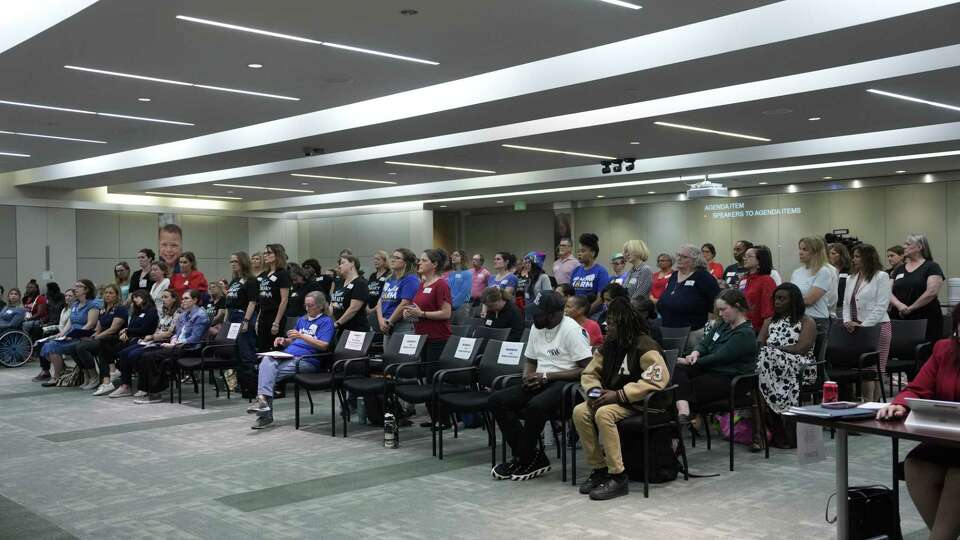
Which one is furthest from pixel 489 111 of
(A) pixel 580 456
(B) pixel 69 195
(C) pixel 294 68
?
(B) pixel 69 195

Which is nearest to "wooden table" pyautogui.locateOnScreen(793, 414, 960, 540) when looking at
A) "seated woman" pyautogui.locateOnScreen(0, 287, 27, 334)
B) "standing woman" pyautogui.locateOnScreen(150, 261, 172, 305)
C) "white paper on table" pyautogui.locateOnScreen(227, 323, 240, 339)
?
"white paper on table" pyautogui.locateOnScreen(227, 323, 240, 339)

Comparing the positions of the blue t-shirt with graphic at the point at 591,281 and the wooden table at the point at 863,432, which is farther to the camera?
the blue t-shirt with graphic at the point at 591,281

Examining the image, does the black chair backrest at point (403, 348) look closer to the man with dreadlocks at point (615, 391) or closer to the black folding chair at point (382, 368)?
the black folding chair at point (382, 368)

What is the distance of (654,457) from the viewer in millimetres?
5262

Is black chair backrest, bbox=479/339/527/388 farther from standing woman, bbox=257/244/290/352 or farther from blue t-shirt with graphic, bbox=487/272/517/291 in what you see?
blue t-shirt with graphic, bbox=487/272/517/291

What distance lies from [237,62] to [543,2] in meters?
2.73

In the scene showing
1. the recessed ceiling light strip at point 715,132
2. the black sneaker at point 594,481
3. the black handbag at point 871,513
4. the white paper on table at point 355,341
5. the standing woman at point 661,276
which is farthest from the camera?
the recessed ceiling light strip at point 715,132

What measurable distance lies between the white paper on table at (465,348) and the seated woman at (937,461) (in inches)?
131

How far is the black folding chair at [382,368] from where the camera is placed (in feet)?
21.7

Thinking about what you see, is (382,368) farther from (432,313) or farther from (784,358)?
(784,358)

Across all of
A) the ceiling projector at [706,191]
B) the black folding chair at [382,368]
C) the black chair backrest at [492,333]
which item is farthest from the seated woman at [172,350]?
the ceiling projector at [706,191]

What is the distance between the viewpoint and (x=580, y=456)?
612 centimetres

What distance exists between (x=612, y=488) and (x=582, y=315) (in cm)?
146

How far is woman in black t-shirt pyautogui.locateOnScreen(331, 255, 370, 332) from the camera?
26.4 ft
